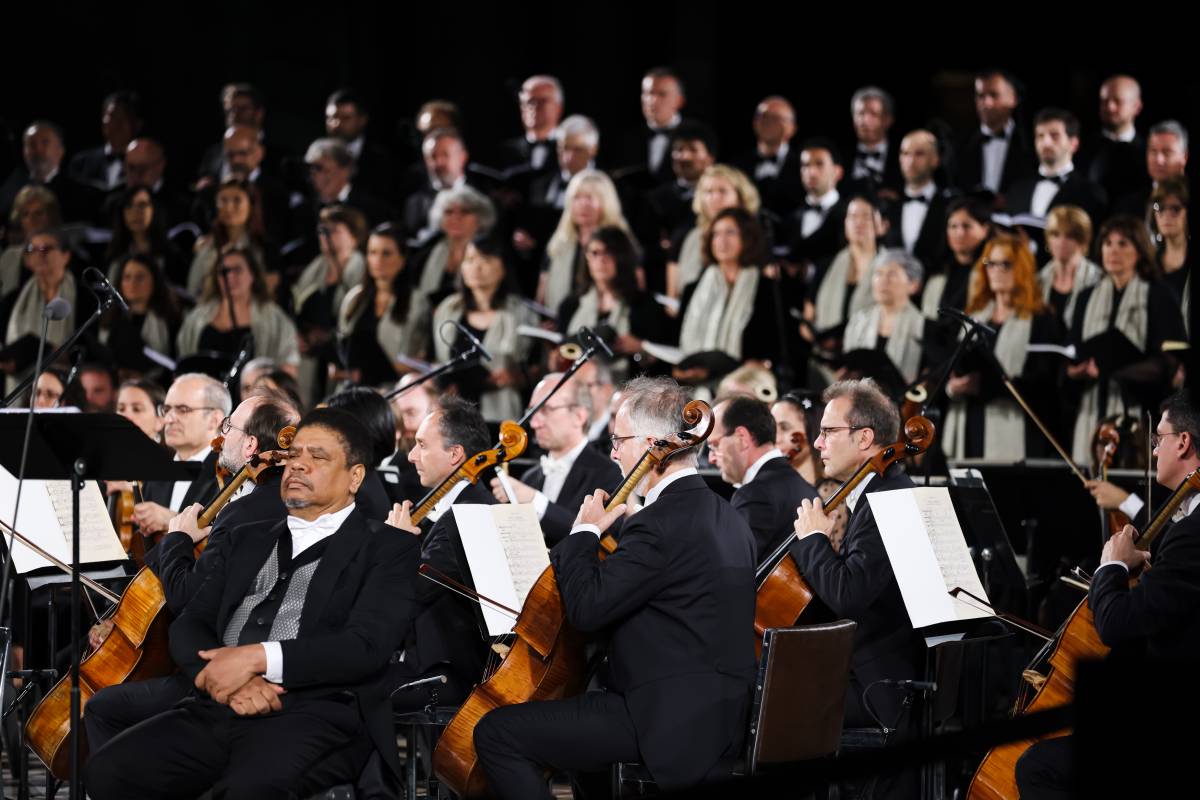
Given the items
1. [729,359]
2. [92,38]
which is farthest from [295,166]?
[729,359]

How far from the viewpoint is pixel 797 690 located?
3.97m

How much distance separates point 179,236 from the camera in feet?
37.0

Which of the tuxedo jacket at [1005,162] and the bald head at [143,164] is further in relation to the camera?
the bald head at [143,164]

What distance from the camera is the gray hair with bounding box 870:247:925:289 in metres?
8.72

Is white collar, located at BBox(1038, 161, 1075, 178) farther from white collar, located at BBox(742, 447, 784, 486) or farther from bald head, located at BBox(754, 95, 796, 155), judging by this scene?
white collar, located at BBox(742, 447, 784, 486)

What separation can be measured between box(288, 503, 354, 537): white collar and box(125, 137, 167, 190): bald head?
25.0 feet

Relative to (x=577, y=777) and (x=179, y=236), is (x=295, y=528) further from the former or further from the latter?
(x=179, y=236)

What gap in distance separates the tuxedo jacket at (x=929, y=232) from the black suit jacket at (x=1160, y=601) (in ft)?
17.9

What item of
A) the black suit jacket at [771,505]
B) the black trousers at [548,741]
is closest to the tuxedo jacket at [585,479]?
the black suit jacket at [771,505]

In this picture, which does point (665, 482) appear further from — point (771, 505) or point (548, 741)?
point (771, 505)

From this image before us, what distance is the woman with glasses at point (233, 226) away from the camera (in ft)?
34.4

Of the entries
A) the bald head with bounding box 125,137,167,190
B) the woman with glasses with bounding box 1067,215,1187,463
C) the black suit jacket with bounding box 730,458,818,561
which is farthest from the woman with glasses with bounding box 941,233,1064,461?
the bald head with bounding box 125,137,167,190

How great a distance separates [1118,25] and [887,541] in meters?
8.32

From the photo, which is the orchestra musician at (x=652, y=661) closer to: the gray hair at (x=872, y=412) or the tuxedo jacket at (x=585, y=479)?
the gray hair at (x=872, y=412)
